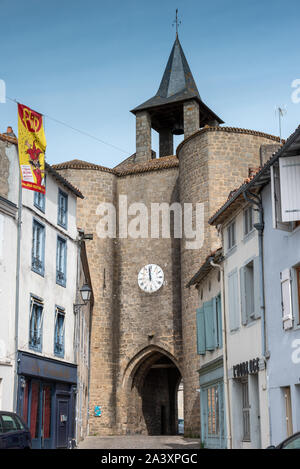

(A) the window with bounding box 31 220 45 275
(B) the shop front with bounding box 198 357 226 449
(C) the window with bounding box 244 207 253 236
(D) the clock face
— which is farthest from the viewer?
(D) the clock face

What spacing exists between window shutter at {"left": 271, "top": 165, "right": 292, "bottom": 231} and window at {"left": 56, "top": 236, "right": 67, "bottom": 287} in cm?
947

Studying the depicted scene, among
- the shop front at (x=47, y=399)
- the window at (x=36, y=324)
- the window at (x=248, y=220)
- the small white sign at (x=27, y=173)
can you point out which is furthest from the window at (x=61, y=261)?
the window at (x=248, y=220)

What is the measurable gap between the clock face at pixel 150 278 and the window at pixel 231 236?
1408cm

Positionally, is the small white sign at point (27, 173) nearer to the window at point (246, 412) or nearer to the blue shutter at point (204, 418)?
the window at point (246, 412)

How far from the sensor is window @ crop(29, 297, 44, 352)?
61.8 ft

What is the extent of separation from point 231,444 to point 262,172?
6538mm

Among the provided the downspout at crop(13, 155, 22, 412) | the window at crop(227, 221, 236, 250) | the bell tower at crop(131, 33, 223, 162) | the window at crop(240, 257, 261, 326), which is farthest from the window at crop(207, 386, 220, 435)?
the bell tower at crop(131, 33, 223, 162)

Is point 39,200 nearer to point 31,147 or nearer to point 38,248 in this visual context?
point 38,248

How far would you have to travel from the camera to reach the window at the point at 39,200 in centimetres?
1962

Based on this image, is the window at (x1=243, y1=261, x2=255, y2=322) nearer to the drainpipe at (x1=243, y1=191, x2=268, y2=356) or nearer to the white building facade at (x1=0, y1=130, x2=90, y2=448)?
the drainpipe at (x1=243, y1=191, x2=268, y2=356)

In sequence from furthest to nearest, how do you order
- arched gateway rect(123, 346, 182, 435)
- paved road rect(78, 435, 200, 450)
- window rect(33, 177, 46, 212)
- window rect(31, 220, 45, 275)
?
arched gateway rect(123, 346, 182, 435) < paved road rect(78, 435, 200, 450) < window rect(33, 177, 46, 212) < window rect(31, 220, 45, 275)
